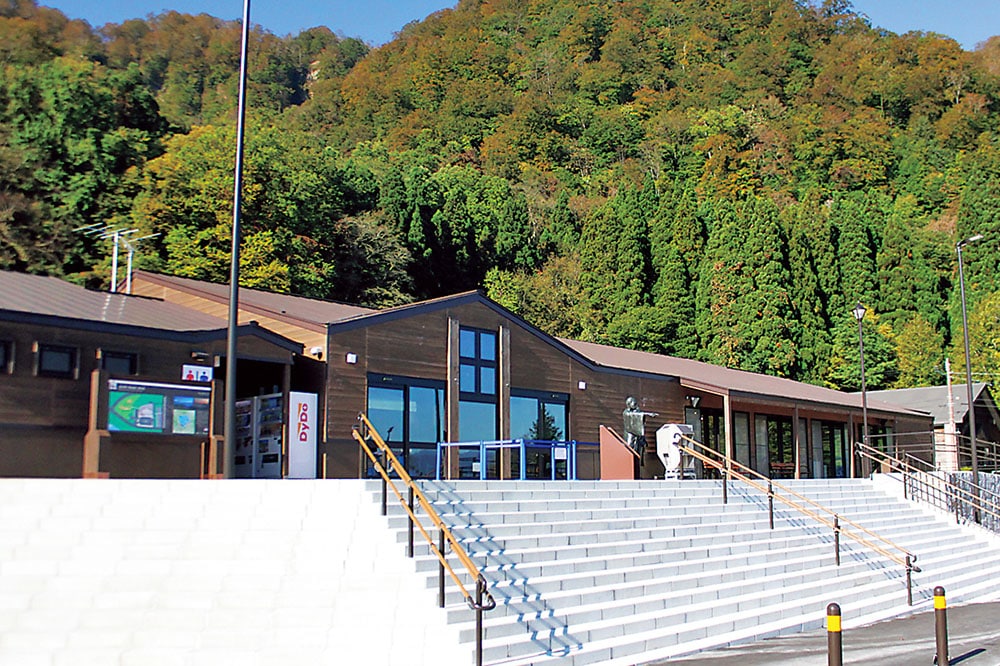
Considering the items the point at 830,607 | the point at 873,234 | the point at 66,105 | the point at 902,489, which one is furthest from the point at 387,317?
the point at 873,234

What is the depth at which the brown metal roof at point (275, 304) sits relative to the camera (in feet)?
63.5

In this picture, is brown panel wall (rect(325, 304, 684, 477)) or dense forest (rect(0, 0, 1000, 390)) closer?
brown panel wall (rect(325, 304, 684, 477))

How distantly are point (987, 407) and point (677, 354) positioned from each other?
16.1 metres

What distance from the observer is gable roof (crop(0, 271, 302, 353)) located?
15.3 meters

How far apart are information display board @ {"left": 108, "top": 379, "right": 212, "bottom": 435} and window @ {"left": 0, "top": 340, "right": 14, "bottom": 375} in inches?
60.4

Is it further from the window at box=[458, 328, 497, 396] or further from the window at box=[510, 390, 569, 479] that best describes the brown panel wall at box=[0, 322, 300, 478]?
the window at box=[510, 390, 569, 479]

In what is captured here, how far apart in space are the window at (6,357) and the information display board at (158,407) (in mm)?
1534

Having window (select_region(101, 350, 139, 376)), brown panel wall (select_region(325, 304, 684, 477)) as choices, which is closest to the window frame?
window (select_region(101, 350, 139, 376))

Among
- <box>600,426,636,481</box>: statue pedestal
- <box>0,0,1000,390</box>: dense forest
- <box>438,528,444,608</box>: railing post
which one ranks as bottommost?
<box>438,528,444,608</box>: railing post

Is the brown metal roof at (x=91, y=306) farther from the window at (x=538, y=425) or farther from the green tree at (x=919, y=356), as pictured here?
the green tree at (x=919, y=356)

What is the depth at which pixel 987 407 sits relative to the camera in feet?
164

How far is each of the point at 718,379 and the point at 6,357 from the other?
2057 cm

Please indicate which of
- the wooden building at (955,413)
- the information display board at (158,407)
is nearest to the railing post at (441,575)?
the information display board at (158,407)

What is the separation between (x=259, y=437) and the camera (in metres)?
18.1
